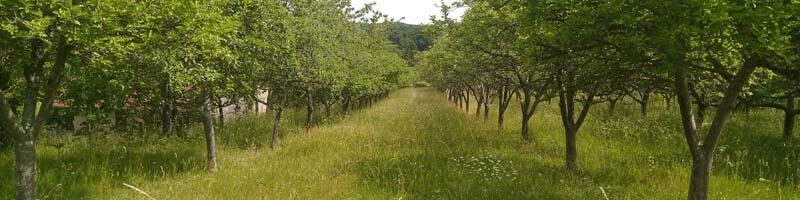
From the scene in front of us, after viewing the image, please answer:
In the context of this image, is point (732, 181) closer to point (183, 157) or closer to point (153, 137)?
point (183, 157)

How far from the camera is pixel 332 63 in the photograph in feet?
56.2

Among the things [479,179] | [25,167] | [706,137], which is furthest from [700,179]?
[25,167]

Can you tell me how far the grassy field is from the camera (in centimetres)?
863

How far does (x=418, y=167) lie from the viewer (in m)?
10.9

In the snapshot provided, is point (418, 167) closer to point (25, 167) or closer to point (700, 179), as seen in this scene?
point (700, 179)

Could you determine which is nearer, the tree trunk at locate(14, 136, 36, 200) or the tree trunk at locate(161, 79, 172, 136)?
the tree trunk at locate(14, 136, 36, 200)

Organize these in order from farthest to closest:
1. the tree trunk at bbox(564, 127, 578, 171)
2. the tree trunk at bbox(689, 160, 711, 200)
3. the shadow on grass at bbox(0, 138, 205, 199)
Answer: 1. the tree trunk at bbox(564, 127, 578, 171)
2. the shadow on grass at bbox(0, 138, 205, 199)
3. the tree trunk at bbox(689, 160, 711, 200)

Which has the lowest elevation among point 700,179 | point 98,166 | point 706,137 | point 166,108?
point 98,166

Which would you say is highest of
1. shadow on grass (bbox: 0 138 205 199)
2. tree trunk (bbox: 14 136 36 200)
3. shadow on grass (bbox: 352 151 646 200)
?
tree trunk (bbox: 14 136 36 200)

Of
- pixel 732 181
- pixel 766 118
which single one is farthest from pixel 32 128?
pixel 766 118

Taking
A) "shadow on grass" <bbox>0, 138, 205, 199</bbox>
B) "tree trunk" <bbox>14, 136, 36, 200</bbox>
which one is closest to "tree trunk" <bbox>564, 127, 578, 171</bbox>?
"shadow on grass" <bbox>0, 138, 205, 199</bbox>

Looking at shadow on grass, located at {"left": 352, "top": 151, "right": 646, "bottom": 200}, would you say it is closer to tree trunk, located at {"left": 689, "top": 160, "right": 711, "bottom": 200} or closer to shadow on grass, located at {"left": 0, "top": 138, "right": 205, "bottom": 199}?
tree trunk, located at {"left": 689, "top": 160, "right": 711, "bottom": 200}

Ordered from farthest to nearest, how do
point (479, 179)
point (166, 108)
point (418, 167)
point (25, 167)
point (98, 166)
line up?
point (166, 108)
point (418, 167)
point (98, 166)
point (479, 179)
point (25, 167)

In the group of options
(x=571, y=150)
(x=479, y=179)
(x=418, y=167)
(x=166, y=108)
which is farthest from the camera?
(x=166, y=108)
